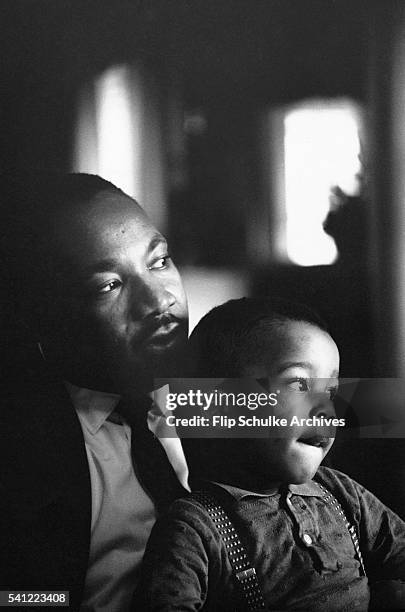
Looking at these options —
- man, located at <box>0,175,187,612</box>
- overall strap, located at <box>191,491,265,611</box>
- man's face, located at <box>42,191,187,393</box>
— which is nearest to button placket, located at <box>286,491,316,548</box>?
overall strap, located at <box>191,491,265,611</box>

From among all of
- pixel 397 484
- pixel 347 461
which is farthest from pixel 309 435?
pixel 397 484

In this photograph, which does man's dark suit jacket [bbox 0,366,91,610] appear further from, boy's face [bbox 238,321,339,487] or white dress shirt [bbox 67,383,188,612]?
boy's face [bbox 238,321,339,487]

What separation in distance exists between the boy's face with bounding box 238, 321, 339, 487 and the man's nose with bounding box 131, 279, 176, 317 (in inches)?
7.2

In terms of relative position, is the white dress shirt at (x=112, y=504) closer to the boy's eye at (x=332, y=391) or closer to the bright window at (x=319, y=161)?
the boy's eye at (x=332, y=391)

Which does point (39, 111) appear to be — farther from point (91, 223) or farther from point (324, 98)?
point (324, 98)

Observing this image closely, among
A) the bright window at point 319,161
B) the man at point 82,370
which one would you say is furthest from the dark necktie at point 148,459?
the bright window at point 319,161

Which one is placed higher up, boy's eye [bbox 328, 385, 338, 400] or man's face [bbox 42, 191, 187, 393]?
man's face [bbox 42, 191, 187, 393]

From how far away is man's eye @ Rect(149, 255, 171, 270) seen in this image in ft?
3.99

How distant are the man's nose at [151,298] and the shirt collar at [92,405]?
158mm

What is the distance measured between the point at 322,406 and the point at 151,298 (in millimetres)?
353

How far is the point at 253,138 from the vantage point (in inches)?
48.6

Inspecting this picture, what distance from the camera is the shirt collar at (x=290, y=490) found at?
1.20 metres

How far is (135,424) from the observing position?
4.01 feet

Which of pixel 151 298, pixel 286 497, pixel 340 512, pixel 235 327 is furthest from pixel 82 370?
pixel 340 512
